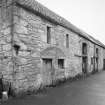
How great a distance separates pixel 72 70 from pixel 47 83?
423cm

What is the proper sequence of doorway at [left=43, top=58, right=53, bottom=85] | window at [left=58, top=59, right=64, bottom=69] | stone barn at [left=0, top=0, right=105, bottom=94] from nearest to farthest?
stone barn at [left=0, top=0, right=105, bottom=94] < doorway at [left=43, top=58, right=53, bottom=85] < window at [left=58, top=59, right=64, bottom=69]

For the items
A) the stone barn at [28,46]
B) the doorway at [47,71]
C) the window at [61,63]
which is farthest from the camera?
the window at [61,63]

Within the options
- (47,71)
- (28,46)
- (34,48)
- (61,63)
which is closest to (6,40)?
(28,46)

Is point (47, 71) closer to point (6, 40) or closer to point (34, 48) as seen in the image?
point (34, 48)

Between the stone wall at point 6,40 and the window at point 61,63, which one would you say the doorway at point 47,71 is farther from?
the stone wall at point 6,40

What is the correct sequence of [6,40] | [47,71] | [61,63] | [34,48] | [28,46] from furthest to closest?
1. [61,63]
2. [47,71]
3. [34,48]
4. [28,46]
5. [6,40]

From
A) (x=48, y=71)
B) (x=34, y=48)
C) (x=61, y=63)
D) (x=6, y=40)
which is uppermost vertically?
(x=6, y=40)

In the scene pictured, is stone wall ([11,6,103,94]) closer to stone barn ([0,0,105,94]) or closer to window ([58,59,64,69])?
stone barn ([0,0,105,94])

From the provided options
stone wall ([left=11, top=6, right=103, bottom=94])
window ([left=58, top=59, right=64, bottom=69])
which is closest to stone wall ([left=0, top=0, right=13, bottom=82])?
stone wall ([left=11, top=6, right=103, bottom=94])

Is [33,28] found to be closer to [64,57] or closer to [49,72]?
[49,72]

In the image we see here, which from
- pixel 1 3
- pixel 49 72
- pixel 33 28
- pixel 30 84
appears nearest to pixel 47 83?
pixel 49 72

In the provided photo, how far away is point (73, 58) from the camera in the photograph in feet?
39.5

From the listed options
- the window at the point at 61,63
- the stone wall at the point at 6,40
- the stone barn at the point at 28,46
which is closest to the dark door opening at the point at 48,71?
the stone barn at the point at 28,46

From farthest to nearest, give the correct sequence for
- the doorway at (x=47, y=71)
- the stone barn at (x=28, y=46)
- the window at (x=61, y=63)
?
1. the window at (x=61, y=63)
2. the doorway at (x=47, y=71)
3. the stone barn at (x=28, y=46)
